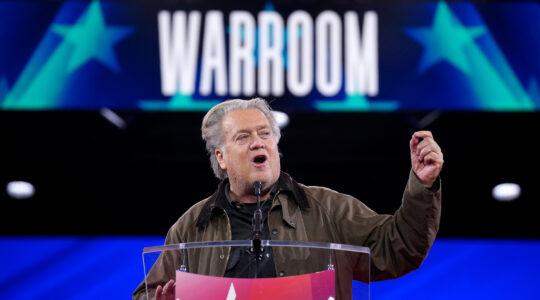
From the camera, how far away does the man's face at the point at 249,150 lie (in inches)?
87.4

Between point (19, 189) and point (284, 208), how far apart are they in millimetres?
3627

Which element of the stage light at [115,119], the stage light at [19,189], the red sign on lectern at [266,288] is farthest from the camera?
the stage light at [19,189]

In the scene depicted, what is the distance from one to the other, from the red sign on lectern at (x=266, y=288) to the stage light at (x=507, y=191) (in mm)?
3842

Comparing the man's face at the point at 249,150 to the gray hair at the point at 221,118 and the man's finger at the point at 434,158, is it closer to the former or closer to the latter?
the gray hair at the point at 221,118

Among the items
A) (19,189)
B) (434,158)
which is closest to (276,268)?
(434,158)

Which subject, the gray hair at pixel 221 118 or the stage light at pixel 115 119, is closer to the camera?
the gray hair at pixel 221 118

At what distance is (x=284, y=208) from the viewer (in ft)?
7.22

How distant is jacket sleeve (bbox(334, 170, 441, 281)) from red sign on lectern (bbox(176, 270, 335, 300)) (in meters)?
0.45

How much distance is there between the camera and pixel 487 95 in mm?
4230

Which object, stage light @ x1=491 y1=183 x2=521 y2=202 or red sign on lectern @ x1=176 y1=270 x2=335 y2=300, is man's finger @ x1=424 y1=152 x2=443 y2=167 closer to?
red sign on lectern @ x1=176 y1=270 x2=335 y2=300

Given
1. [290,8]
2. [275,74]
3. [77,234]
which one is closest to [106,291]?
[77,234]

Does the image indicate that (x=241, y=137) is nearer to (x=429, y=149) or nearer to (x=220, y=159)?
(x=220, y=159)

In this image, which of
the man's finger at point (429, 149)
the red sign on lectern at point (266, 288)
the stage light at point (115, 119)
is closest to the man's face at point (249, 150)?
the man's finger at point (429, 149)

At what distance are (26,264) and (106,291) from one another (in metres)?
0.63
